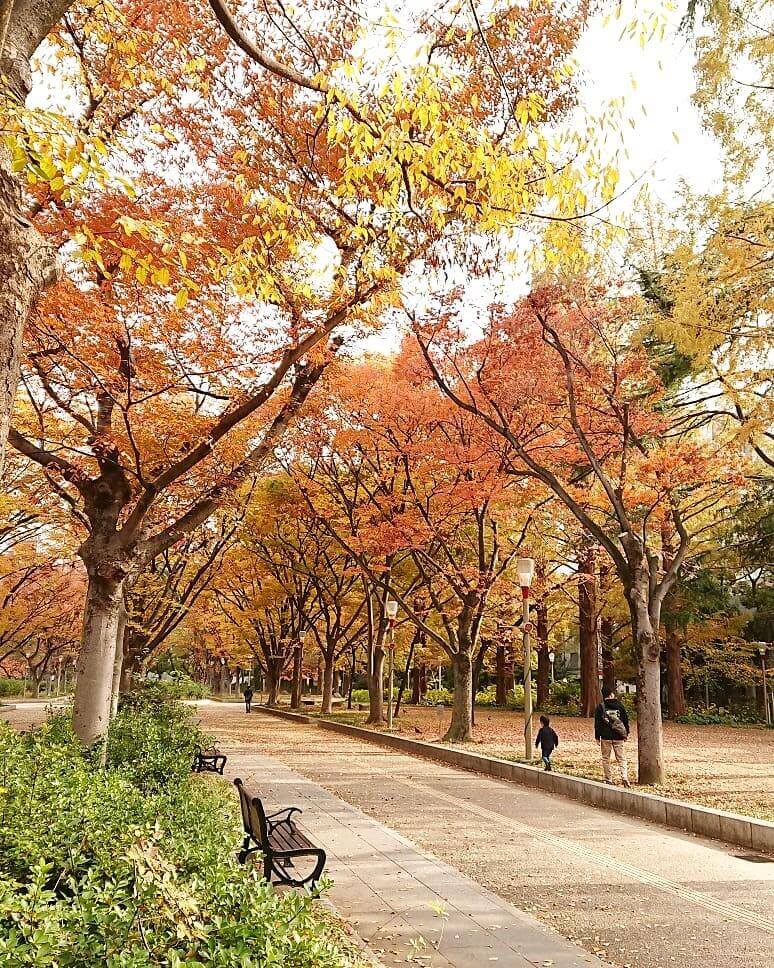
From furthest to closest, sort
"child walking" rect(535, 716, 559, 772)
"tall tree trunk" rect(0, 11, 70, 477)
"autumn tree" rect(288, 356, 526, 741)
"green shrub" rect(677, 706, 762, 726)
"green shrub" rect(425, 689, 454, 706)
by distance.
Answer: "green shrub" rect(425, 689, 454, 706) < "green shrub" rect(677, 706, 762, 726) < "autumn tree" rect(288, 356, 526, 741) < "child walking" rect(535, 716, 559, 772) < "tall tree trunk" rect(0, 11, 70, 477)

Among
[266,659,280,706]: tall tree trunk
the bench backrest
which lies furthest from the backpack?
[266,659,280,706]: tall tree trunk

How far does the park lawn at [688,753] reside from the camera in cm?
1155

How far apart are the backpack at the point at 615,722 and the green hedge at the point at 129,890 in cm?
807

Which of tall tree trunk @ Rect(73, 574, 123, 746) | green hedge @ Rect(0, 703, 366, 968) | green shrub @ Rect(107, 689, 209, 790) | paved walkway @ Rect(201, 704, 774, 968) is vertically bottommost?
paved walkway @ Rect(201, 704, 774, 968)

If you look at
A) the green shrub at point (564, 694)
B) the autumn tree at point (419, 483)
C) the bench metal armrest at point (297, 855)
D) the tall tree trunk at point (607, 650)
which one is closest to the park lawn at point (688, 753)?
the autumn tree at point (419, 483)

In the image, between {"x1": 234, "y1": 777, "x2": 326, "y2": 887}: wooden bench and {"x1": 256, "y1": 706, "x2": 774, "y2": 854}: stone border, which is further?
{"x1": 256, "y1": 706, "x2": 774, "y2": 854}: stone border

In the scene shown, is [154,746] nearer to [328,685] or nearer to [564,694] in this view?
[328,685]

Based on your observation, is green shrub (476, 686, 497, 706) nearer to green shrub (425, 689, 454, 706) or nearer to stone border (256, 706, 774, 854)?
green shrub (425, 689, 454, 706)

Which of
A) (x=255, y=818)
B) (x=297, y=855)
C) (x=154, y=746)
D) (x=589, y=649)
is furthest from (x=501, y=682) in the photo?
(x=297, y=855)

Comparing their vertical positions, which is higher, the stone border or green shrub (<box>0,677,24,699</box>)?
the stone border

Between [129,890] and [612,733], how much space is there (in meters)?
10.7

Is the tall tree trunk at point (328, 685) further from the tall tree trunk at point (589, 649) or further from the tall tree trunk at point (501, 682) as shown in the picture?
the tall tree trunk at point (501, 682)

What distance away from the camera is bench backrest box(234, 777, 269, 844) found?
20.2ft

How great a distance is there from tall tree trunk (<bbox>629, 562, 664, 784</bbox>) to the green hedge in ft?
26.3
